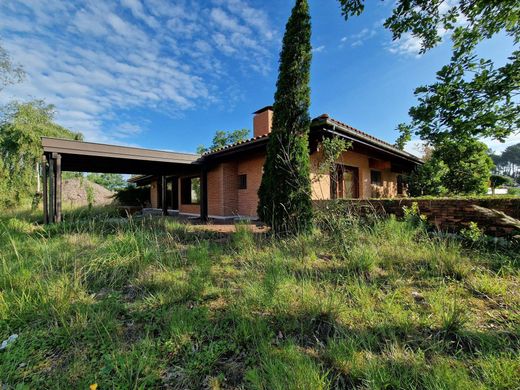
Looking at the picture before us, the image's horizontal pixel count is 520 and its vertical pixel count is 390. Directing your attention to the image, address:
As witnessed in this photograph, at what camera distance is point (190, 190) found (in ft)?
44.2

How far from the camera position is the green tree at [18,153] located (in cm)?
1530

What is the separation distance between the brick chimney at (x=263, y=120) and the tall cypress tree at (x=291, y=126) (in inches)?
217

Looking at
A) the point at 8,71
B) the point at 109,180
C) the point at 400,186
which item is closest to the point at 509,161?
the point at 400,186

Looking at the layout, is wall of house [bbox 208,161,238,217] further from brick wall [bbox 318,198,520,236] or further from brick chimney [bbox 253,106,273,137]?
brick wall [bbox 318,198,520,236]

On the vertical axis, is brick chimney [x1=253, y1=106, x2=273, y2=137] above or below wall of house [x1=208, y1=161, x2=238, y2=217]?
above

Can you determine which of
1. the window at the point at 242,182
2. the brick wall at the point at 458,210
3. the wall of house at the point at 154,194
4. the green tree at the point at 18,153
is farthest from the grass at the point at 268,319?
the green tree at the point at 18,153

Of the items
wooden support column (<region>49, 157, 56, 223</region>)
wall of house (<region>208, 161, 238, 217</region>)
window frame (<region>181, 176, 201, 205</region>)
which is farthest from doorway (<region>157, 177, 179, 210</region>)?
wooden support column (<region>49, 157, 56, 223</region>)

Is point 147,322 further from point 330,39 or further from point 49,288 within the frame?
point 330,39

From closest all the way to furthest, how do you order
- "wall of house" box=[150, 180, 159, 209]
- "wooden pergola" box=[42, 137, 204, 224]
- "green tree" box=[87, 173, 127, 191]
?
1. "wooden pergola" box=[42, 137, 204, 224]
2. "wall of house" box=[150, 180, 159, 209]
3. "green tree" box=[87, 173, 127, 191]

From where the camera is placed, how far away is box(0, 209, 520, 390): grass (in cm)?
159

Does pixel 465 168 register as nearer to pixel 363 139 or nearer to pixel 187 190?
pixel 363 139

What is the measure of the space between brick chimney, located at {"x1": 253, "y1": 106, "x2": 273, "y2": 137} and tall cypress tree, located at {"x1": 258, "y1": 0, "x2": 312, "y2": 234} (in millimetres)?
5513

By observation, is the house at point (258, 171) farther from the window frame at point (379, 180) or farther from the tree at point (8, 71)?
the tree at point (8, 71)

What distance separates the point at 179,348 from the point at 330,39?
320 inches
